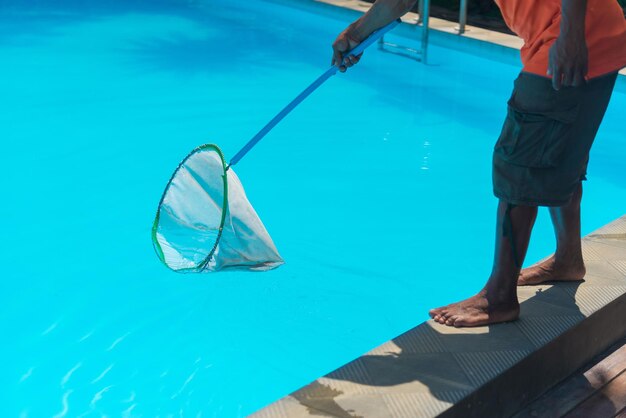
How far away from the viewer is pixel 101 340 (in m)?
3.54

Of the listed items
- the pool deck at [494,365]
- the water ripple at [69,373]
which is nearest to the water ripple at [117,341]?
the water ripple at [69,373]

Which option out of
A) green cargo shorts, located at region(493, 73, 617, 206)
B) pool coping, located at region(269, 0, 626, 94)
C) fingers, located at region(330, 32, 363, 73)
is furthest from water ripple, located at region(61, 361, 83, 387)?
pool coping, located at region(269, 0, 626, 94)

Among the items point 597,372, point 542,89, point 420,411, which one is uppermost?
point 542,89

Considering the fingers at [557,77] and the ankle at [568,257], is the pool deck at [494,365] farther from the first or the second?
the fingers at [557,77]

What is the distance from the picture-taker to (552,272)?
9.43 feet

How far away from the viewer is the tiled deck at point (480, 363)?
7.22 feet

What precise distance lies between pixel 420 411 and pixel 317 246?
2.20 meters

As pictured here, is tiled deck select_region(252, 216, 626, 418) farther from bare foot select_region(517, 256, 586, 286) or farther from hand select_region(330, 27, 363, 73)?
hand select_region(330, 27, 363, 73)

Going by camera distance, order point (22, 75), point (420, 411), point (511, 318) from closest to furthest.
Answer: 1. point (420, 411)
2. point (511, 318)
3. point (22, 75)

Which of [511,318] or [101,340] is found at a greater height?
[511,318]

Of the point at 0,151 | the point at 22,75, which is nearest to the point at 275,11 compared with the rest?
the point at 22,75

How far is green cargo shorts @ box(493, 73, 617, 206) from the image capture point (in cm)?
232

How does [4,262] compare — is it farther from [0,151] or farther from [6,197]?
[0,151]

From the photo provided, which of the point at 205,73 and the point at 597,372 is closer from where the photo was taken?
the point at 597,372
